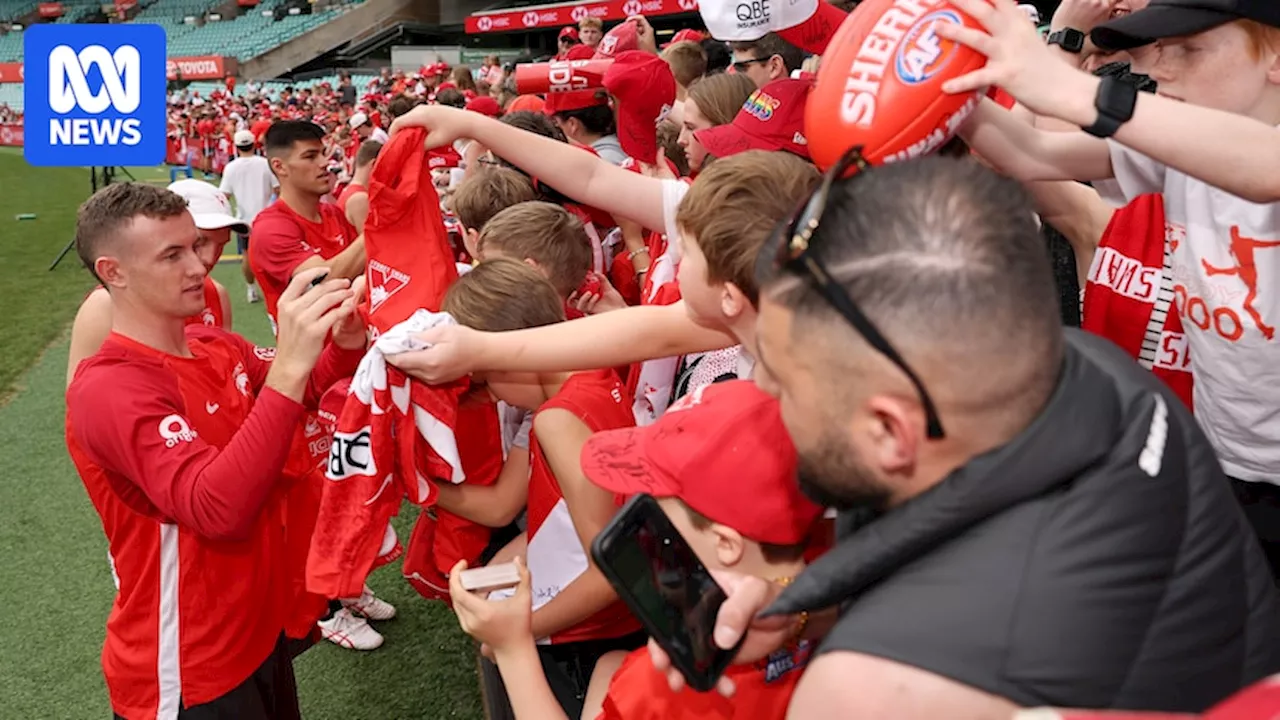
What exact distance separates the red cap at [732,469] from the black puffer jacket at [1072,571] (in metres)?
0.35

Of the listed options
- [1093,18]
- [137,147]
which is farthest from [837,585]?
[137,147]

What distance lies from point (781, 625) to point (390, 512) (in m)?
1.07

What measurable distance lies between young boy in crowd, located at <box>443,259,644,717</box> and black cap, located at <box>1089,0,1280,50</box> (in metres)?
1.25

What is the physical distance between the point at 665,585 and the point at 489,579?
515 mm

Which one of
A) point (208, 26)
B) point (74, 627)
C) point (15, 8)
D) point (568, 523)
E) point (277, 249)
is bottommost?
point (15, 8)

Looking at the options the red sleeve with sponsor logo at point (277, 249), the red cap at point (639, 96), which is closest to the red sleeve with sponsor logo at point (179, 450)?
the red cap at point (639, 96)

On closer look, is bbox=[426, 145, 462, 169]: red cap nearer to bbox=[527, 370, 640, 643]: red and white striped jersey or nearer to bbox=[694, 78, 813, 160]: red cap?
bbox=[694, 78, 813, 160]: red cap

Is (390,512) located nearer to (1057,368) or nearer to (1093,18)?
(1057,368)

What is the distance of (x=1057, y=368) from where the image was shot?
997 mm

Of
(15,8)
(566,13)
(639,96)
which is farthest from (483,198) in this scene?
(15,8)

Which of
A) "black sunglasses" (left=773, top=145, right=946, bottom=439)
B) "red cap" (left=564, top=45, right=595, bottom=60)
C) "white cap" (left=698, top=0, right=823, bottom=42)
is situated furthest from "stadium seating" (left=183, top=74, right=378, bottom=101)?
"black sunglasses" (left=773, top=145, right=946, bottom=439)

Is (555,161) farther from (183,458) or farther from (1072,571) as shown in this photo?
(1072,571)

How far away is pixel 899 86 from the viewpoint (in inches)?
57.8

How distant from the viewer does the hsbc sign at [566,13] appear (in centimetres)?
2394
